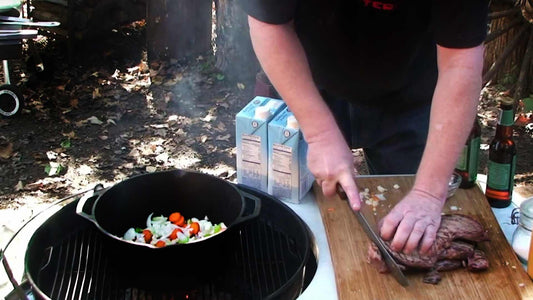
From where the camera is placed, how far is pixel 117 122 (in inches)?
187

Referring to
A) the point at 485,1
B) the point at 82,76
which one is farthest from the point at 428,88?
the point at 82,76

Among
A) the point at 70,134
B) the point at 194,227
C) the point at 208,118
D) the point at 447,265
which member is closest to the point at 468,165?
the point at 447,265

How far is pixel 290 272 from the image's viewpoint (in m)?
1.68

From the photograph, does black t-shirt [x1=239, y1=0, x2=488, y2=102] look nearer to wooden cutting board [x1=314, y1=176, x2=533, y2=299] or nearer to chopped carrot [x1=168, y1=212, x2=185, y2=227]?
wooden cutting board [x1=314, y1=176, x2=533, y2=299]

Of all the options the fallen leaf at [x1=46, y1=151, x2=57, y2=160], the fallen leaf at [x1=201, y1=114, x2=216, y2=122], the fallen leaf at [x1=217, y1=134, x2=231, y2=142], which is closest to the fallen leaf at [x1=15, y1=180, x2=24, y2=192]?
the fallen leaf at [x1=46, y1=151, x2=57, y2=160]

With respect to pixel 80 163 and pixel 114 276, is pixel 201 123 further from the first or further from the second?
pixel 114 276

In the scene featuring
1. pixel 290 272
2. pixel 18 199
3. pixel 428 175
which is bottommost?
pixel 18 199

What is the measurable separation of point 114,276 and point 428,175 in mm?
908

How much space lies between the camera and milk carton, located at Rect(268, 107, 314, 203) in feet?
5.80

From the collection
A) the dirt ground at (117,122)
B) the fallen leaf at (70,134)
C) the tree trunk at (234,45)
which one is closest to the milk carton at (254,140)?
the dirt ground at (117,122)

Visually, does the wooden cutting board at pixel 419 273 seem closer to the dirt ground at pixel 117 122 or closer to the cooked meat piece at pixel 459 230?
the cooked meat piece at pixel 459 230

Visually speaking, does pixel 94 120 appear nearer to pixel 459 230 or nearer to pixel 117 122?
pixel 117 122

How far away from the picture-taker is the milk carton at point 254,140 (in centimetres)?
181

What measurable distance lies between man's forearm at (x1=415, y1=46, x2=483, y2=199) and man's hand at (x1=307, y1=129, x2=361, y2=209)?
0.18 metres
